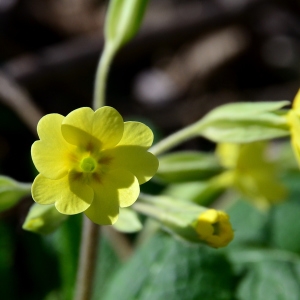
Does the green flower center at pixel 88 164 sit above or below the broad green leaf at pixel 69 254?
above

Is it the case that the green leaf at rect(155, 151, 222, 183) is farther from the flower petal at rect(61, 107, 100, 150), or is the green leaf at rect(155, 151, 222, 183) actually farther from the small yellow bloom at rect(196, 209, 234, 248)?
the flower petal at rect(61, 107, 100, 150)

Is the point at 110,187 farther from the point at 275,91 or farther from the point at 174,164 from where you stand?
the point at 275,91

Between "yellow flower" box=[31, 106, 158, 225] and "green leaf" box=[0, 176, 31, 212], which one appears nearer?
"yellow flower" box=[31, 106, 158, 225]

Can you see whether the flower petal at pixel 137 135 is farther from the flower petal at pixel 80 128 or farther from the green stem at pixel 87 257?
the green stem at pixel 87 257

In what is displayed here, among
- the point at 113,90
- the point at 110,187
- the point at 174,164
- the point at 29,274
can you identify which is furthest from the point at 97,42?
the point at 110,187

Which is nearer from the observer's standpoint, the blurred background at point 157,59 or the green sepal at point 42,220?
the green sepal at point 42,220

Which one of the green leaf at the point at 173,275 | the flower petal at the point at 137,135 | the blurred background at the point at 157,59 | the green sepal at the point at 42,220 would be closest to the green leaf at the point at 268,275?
the green leaf at the point at 173,275

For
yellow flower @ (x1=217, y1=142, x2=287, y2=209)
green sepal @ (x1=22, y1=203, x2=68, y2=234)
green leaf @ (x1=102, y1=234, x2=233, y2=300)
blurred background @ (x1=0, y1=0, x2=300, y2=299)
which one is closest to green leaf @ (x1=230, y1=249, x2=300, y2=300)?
green leaf @ (x1=102, y1=234, x2=233, y2=300)

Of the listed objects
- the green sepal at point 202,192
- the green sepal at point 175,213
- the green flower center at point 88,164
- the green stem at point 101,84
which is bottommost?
the green sepal at point 202,192
